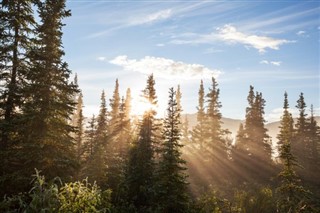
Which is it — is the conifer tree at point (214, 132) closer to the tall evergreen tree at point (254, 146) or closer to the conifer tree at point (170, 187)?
the tall evergreen tree at point (254, 146)

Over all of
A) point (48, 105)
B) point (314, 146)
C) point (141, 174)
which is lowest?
point (314, 146)

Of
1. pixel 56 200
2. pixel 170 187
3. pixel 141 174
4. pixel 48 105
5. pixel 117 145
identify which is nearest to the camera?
pixel 56 200

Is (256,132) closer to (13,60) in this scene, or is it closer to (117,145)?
(117,145)

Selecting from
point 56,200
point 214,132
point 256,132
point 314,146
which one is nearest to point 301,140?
point 314,146

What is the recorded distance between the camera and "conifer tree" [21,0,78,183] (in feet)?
62.3

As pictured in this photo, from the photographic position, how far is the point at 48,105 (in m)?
19.9

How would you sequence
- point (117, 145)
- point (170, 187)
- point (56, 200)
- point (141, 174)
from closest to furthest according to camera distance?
point (56, 200), point (170, 187), point (141, 174), point (117, 145)

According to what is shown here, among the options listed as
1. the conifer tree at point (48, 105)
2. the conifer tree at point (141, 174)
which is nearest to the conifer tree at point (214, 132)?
the conifer tree at point (141, 174)

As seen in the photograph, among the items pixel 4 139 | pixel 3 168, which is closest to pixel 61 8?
pixel 4 139

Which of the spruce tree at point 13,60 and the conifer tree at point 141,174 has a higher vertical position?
the spruce tree at point 13,60

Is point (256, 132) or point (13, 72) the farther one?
point (256, 132)

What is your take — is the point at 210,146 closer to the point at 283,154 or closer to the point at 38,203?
the point at 283,154

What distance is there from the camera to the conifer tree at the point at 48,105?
62.3 feet

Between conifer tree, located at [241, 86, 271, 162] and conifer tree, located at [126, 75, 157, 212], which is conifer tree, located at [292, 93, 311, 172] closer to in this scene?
conifer tree, located at [241, 86, 271, 162]
